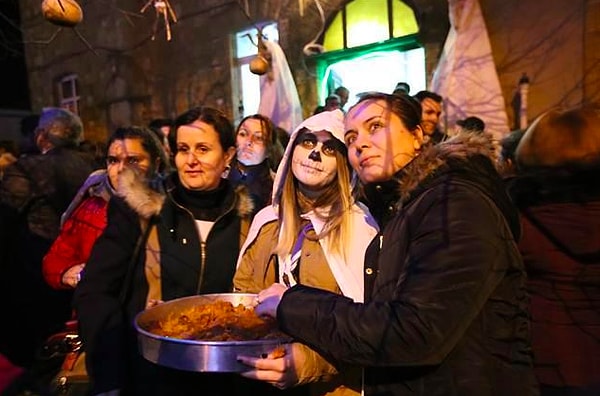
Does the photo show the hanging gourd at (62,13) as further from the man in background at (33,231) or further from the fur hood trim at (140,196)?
the fur hood trim at (140,196)

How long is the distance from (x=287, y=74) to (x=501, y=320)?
663 centimetres

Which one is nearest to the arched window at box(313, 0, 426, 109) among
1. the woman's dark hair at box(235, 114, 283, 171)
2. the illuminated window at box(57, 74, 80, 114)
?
the woman's dark hair at box(235, 114, 283, 171)

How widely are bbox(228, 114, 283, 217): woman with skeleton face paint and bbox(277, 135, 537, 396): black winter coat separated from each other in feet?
8.14

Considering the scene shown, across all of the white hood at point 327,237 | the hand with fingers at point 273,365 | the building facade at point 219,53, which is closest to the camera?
the hand with fingers at point 273,365

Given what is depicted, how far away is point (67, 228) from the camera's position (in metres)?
2.87

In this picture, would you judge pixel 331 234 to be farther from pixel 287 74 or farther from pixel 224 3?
pixel 224 3

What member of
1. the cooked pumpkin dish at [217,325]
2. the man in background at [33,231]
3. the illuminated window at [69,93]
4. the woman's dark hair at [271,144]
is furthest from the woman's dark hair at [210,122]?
the illuminated window at [69,93]

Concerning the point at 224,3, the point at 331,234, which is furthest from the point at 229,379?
the point at 224,3

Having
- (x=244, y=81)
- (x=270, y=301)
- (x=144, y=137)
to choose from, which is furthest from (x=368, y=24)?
(x=270, y=301)

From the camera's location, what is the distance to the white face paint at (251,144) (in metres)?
4.21

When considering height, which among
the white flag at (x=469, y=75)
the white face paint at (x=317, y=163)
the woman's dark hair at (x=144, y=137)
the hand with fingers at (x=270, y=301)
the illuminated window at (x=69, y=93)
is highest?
the illuminated window at (x=69, y=93)

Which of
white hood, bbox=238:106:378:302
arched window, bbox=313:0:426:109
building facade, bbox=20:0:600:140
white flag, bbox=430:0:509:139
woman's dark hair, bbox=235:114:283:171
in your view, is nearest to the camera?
white hood, bbox=238:106:378:302

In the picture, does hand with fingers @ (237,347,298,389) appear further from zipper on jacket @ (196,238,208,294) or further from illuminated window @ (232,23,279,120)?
illuminated window @ (232,23,279,120)

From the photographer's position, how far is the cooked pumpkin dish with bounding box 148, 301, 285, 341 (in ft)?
5.90
